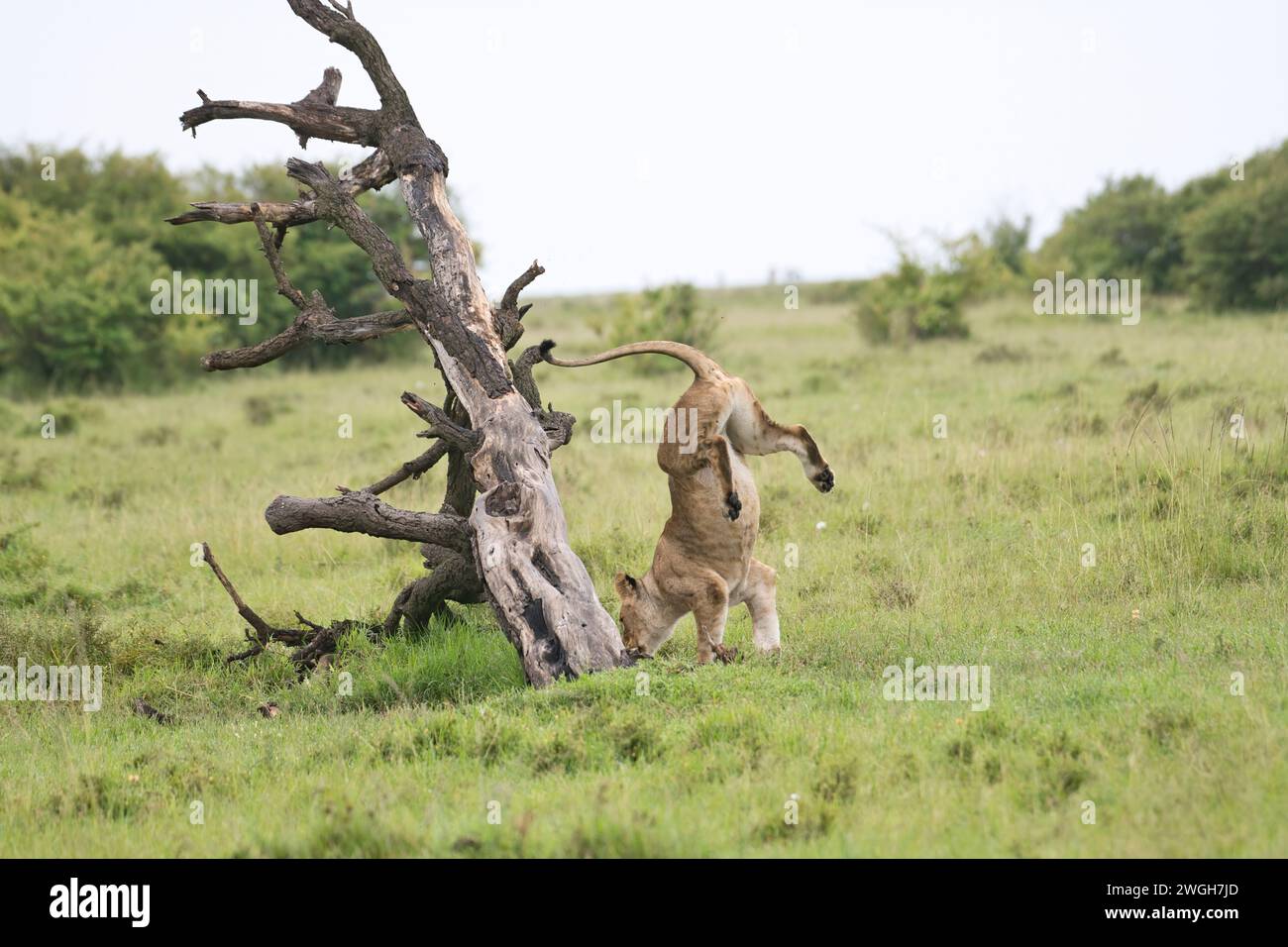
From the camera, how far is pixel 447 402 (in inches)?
319

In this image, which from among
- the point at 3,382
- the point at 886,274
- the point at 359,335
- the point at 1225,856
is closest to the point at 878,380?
the point at 886,274

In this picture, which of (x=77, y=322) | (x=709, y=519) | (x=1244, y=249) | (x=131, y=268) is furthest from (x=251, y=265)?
(x=709, y=519)

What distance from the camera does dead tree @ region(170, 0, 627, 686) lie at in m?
6.62

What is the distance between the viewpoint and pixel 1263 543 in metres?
7.99

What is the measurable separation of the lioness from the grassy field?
0.26 meters

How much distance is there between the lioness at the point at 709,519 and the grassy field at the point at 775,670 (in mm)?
258

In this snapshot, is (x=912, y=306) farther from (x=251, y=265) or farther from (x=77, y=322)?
(x=77, y=322)

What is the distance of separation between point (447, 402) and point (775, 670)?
292 cm

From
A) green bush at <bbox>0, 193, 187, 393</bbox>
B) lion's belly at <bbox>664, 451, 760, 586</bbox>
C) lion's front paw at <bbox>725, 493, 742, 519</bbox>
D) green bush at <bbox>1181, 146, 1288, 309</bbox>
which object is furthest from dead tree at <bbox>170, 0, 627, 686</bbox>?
green bush at <bbox>1181, 146, 1288, 309</bbox>

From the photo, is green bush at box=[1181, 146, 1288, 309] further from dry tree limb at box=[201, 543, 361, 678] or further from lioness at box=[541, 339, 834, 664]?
dry tree limb at box=[201, 543, 361, 678]

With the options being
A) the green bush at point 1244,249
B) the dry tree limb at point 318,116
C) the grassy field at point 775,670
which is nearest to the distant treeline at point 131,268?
the grassy field at point 775,670

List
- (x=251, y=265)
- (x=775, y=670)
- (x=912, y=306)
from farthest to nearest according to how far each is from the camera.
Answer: (x=251, y=265) → (x=912, y=306) → (x=775, y=670)

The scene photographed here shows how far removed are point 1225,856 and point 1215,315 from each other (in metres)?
23.4
